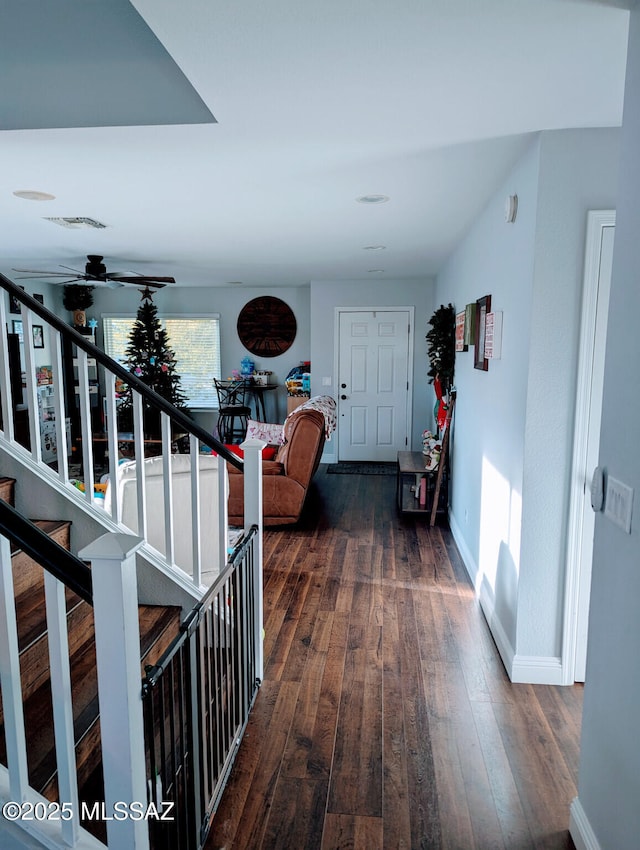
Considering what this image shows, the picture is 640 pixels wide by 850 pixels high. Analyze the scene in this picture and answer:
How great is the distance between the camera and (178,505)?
2951mm

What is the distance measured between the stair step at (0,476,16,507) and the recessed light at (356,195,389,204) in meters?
2.38

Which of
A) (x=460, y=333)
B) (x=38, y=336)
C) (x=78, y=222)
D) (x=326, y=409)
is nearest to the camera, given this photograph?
(x=78, y=222)

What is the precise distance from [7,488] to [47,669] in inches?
33.2

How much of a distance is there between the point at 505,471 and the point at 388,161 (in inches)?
63.2

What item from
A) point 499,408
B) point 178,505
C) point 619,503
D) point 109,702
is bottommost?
point 178,505

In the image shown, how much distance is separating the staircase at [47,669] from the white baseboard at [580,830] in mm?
1388

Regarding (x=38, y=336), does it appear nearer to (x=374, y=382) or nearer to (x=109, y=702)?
(x=374, y=382)

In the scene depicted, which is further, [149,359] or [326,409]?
[149,359]

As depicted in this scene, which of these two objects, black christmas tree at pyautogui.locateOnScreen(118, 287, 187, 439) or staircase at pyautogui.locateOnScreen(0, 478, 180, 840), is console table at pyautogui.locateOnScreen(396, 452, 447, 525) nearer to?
staircase at pyautogui.locateOnScreen(0, 478, 180, 840)

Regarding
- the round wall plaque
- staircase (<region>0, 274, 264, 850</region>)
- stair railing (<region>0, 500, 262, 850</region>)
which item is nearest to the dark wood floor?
staircase (<region>0, 274, 264, 850</region>)

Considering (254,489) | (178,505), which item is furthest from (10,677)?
(178,505)

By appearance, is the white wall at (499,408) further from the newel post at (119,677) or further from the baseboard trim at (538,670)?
the newel post at (119,677)

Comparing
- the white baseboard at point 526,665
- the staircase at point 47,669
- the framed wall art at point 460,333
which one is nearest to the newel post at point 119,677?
the staircase at point 47,669

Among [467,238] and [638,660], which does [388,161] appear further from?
[638,660]
